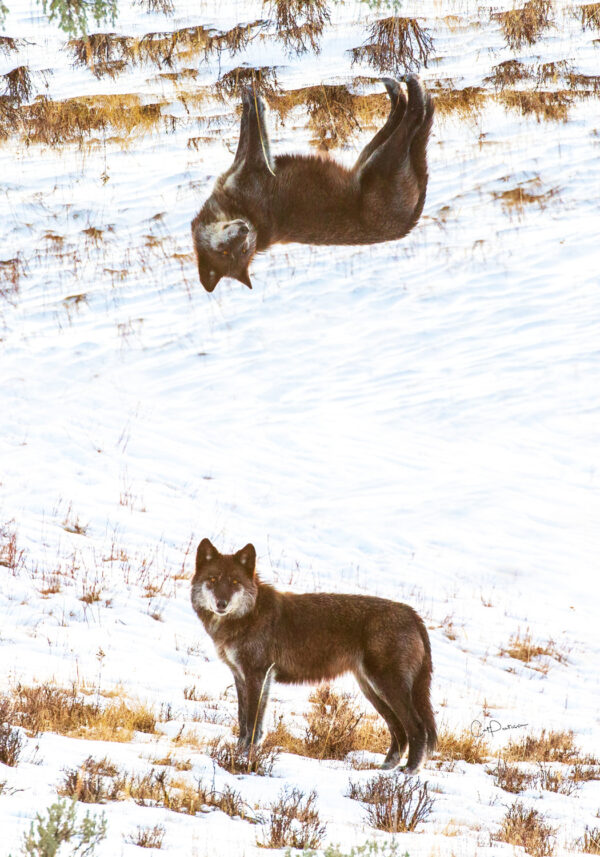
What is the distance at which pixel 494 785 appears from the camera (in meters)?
6.29

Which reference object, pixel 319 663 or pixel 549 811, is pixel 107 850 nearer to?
pixel 319 663

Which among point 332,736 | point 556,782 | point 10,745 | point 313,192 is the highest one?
point 313,192

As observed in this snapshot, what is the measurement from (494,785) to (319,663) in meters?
1.59

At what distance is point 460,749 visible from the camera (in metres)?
7.03

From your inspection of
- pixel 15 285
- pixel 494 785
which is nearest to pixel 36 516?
pixel 15 285

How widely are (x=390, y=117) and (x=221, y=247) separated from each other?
0.49m

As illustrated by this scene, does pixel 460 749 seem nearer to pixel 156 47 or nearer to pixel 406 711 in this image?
pixel 406 711

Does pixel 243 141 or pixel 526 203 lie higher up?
pixel 526 203

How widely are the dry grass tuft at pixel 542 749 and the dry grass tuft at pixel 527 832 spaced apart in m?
1.77

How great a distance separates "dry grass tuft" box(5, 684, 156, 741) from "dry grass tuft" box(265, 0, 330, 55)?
474 cm

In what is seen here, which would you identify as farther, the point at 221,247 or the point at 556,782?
the point at 556,782

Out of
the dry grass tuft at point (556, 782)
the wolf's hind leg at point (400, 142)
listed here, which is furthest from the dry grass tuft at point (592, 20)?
the dry grass tuft at point (556, 782)

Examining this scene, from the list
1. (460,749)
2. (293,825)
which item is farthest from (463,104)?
(460,749)
